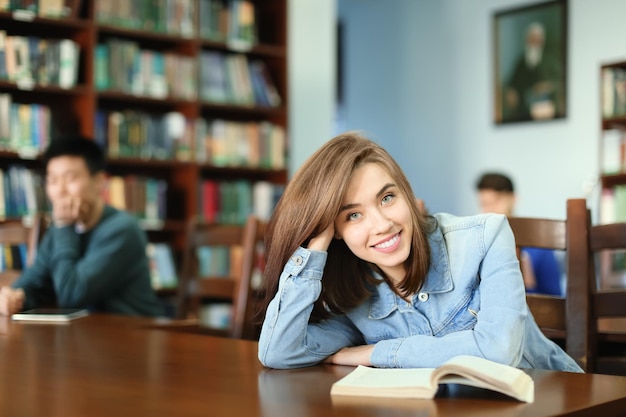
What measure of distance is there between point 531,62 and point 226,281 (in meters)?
3.85

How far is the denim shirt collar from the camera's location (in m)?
1.47

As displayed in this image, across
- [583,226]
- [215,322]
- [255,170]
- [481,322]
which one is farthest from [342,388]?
[255,170]

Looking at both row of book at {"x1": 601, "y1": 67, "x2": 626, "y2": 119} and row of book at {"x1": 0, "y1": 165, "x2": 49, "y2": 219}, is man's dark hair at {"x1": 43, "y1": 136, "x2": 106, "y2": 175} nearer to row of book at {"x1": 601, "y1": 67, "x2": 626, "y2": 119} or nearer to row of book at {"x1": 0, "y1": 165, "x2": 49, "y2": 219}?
row of book at {"x1": 0, "y1": 165, "x2": 49, "y2": 219}

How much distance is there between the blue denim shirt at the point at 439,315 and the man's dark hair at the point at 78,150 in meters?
1.78

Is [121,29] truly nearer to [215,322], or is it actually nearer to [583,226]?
[215,322]

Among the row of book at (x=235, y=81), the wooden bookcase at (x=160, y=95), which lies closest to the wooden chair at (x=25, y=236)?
the wooden bookcase at (x=160, y=95)

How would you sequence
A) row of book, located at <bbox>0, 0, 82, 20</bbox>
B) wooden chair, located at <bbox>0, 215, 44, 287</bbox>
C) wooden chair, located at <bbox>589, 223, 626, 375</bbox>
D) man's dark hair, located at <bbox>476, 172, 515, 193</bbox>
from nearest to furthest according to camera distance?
1. wooden chair, located at <bbox>589, 223, 626, 375</bbox>
2. wooden chair, located at <bbox>0, 215, 44, 287</bbox>
3. row of book, located at <bbox>0, 0, 82, 20</bbox>
4. man's dark hair, located at <bbox>476, 172, 515, 193</bbox>

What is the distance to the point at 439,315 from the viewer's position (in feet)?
4.87

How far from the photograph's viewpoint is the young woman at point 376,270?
1390 mm

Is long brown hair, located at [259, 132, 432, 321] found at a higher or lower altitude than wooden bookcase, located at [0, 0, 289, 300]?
lower

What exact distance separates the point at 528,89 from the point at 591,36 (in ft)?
1.91

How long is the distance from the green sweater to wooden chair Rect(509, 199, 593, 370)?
1.50 meters

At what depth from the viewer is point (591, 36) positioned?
549cm

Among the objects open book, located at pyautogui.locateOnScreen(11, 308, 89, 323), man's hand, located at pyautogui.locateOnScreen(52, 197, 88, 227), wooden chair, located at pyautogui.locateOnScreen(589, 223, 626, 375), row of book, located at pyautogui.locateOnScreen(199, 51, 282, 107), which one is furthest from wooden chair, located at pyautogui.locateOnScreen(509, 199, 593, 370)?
row of book, located at pyautogui.locateOnScreen(199, 51, 282, 107)
